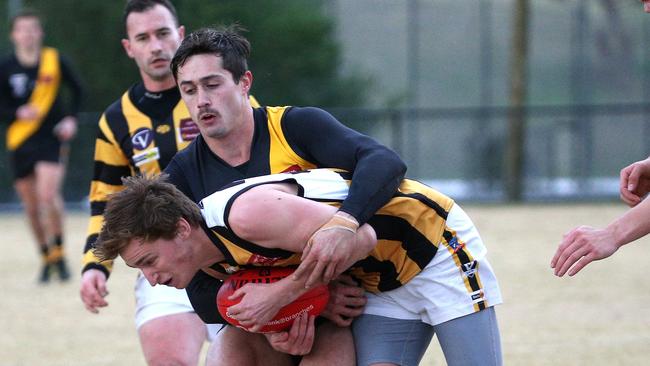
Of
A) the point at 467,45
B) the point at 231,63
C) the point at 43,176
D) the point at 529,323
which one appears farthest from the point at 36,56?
the point at 467,45

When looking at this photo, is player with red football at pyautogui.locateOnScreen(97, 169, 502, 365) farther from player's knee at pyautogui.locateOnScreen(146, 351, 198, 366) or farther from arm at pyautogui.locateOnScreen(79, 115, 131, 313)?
arm at pyautogui.locateOnScreen(79, 115, 131, 313)

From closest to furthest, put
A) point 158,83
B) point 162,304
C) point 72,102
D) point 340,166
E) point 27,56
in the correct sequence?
point 340,166, point 162,304, point 158,83, point 72,102, point 27,56

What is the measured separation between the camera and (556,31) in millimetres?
23969

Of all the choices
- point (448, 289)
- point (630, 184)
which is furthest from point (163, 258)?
point (630, 184)

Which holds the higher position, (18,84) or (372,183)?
(372,183)

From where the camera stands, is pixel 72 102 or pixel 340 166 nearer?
pixel 340 166

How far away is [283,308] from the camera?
13.0 ft

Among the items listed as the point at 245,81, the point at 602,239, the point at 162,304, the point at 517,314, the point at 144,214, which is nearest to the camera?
the point at 602,239

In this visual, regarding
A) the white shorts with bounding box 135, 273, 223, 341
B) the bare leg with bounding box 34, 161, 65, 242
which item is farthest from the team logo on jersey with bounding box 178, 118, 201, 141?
the bare leg with bounding box 34, 161, 65, 242

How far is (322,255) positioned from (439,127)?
56.6 feet

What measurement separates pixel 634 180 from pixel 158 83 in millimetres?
2344

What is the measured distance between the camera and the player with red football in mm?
3740

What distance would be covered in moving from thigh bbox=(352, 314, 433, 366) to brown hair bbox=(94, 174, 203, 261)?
2.73ft

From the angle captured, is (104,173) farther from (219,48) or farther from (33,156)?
(33,156)
